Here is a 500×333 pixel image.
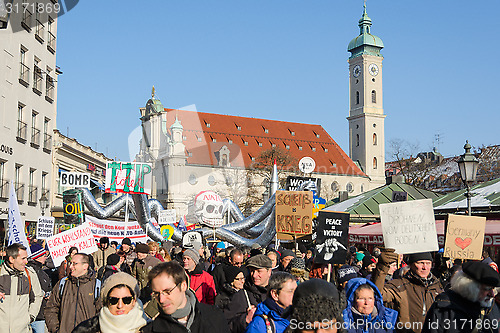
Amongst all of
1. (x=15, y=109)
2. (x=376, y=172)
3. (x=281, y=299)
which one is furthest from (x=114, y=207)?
(x=376, y=172)

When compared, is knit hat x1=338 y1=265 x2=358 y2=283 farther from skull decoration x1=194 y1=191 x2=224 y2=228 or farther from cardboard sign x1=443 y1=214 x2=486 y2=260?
skull decoration x1=194 y1=191 x2=224 y2=228

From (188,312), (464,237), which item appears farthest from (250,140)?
(188,312)

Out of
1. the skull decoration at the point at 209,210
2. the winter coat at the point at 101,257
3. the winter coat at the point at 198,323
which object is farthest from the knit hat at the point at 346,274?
the skull decoration at the point at 209,210

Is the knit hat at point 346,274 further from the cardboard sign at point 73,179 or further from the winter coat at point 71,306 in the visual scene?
the cardboard sign at point 73,179

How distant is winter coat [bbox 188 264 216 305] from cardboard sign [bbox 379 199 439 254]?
8.19 feet

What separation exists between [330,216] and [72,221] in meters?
12.9

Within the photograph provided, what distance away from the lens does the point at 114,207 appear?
22.9 metres

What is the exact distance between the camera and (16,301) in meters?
7.48

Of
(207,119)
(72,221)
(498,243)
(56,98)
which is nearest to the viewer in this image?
(498,243)

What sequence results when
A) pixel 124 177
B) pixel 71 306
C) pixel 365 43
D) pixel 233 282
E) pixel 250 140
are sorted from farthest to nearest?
pixel 365 43, pixel 250 140, pixel 124 177, pixel 233 282, pixel 71 306

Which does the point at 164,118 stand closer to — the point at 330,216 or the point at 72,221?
the point at 72,221

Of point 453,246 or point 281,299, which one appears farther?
point 453,246

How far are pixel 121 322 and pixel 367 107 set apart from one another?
4057 inches

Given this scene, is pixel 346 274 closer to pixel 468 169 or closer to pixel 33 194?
pixel 468 169
